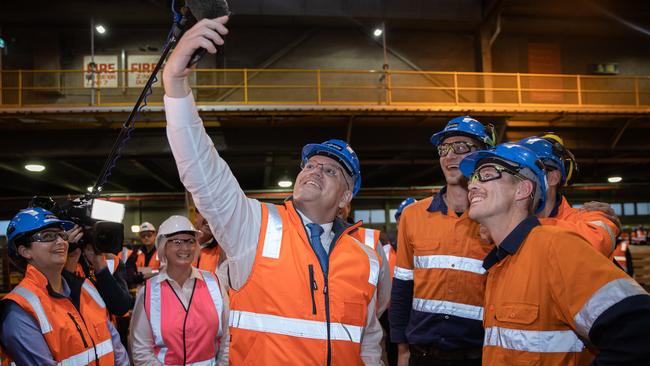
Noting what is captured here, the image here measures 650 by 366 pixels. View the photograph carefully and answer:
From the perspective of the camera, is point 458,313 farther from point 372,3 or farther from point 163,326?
point 372,3

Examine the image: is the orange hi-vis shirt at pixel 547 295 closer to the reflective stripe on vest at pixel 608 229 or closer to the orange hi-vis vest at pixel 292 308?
the orange hi-vis vest at pixel 292 308

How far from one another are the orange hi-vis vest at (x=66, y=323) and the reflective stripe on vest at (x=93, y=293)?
3 cm

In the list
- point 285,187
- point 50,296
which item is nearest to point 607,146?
point 285,187

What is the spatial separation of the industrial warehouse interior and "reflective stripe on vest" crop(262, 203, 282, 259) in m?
10.4

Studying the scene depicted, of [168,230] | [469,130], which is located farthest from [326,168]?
[168,230]

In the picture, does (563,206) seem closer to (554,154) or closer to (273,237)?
(554,154)

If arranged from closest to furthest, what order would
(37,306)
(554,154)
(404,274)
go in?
(37,306) → (554,154) → (404,274)

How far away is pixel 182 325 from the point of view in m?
3.73

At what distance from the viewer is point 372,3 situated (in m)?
16.2

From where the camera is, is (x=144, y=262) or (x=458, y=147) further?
(x=144, y=262)

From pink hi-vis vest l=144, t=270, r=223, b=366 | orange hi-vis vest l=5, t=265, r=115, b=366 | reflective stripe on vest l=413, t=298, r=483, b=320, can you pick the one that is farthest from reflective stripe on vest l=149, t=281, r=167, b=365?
reflective stripe on vest l=413, t=298, r=483, b=320

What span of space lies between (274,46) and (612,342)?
1675cm

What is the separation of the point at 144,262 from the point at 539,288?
7901 mm

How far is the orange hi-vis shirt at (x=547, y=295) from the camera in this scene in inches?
70.7
